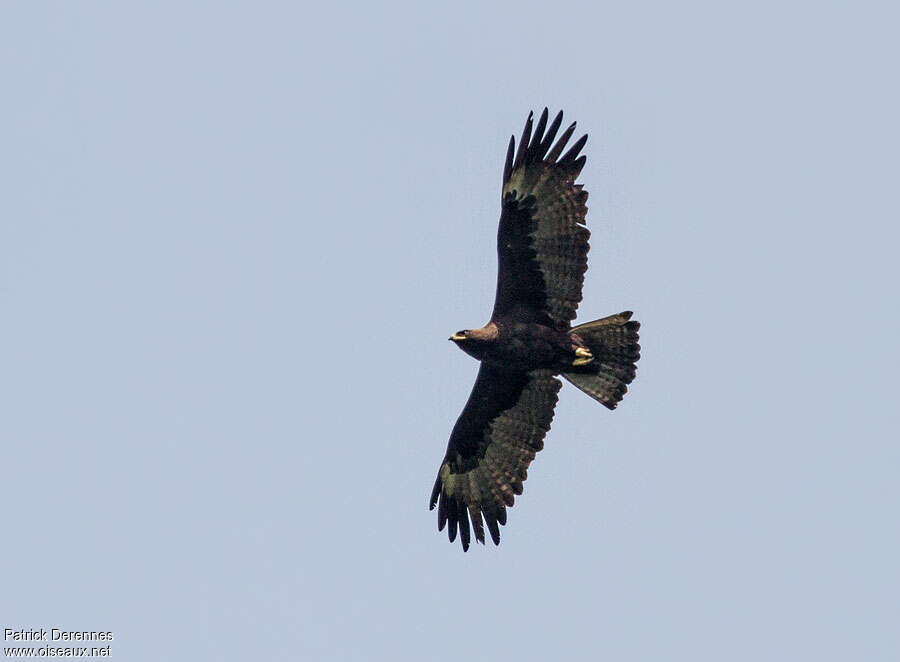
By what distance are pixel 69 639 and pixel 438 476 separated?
562 cm

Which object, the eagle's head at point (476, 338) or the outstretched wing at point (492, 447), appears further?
the outstretched wing at point (492, 447)

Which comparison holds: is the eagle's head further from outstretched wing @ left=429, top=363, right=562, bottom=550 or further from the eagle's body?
outstretched wing @ left=429, top=363, right=562, bottom=550

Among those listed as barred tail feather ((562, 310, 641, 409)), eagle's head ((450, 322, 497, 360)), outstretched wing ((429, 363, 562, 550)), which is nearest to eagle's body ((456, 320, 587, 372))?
eagle's head ((450, 322, 497, 360))

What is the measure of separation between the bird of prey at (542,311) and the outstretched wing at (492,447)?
0.8 inches

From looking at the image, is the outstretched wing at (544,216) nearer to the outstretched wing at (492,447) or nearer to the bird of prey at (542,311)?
the bird of prey at (542,311)

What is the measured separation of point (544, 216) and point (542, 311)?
4.12 ft

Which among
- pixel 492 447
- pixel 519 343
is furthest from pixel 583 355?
pixel 492 447

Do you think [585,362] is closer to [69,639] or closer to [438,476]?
[438,476]

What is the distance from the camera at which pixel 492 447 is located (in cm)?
2069

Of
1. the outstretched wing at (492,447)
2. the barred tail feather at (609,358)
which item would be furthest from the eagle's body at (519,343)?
the outstretched wing at (492,447)

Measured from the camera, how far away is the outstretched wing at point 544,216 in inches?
749

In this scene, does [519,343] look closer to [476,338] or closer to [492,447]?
[476,338]

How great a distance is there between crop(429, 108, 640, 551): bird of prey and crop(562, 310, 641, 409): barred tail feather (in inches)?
0.5

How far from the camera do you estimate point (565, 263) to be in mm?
19109
